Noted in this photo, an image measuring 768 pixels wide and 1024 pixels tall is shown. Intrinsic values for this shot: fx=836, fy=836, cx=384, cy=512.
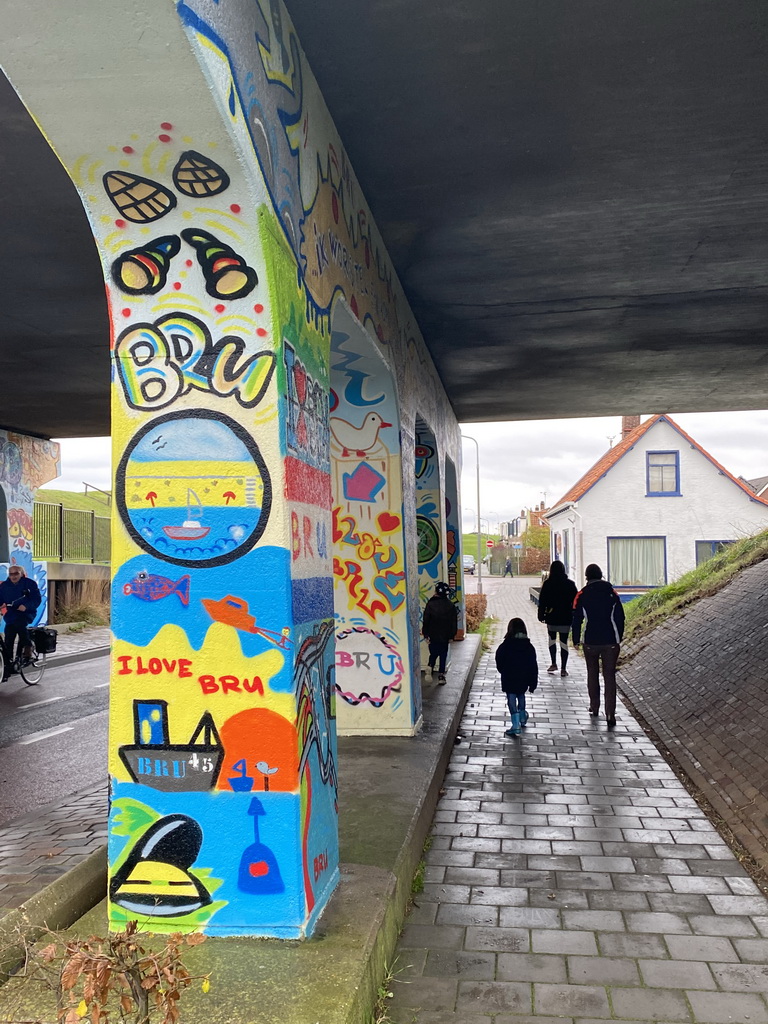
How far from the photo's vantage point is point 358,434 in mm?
7551

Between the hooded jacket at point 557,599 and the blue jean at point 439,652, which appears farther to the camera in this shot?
the hooded jacket at point 557,599

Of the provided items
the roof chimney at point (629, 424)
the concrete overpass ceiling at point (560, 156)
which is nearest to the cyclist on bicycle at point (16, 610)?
the concrete overpass ceiling at point (560, 156)

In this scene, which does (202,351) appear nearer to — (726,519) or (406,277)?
(406,277)

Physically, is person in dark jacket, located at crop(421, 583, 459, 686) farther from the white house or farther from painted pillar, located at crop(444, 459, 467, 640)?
the white house

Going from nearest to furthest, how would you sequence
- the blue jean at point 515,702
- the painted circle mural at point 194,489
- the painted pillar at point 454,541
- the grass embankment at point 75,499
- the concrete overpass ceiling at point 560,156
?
the painted circle mural at point 194,489 < the concrete overpass ceiling at point 560,156 < the blue jean at point 515,702 < the painted pillar at point 454,541 < the grass embankment at point 75,499

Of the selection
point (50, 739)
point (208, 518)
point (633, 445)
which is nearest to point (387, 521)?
point (208, 518)

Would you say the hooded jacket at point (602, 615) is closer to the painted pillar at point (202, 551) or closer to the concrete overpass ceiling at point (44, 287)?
the concrete overpass ceiling at point (44, 287)

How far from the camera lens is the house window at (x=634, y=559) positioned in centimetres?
2786

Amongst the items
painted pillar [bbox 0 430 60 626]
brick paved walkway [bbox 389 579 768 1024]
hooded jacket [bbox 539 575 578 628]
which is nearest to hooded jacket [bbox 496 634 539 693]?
brick paved walkway [bbox 389 579 768 1024]

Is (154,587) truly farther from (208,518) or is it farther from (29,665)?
(29,665)

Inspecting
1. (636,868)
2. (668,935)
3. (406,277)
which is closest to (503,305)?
(406,277)

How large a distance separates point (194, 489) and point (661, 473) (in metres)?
26.4

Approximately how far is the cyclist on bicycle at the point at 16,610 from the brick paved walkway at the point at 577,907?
7536 millimetres

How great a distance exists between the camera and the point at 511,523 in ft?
417
